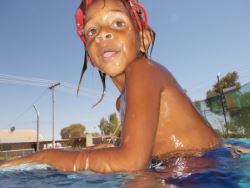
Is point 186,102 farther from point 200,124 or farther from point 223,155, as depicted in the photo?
point 223,155

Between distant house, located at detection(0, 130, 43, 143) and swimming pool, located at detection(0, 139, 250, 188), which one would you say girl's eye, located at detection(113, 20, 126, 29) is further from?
distant house, located at detection(0, 130, 43, 143)

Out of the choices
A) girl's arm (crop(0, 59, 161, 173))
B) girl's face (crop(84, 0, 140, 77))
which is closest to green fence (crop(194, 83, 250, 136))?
girl's face (crop(84, 0, 140, 77))

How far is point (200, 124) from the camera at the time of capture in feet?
8.00

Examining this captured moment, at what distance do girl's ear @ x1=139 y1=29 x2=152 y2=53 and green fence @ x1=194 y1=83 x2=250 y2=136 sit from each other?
59.5ft

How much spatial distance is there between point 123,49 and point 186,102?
0.77 meters

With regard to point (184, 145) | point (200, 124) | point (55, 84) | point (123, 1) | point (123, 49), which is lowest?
point (184, 145)

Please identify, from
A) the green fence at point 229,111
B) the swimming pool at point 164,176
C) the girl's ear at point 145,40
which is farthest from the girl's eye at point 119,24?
the green fence at point 229,111

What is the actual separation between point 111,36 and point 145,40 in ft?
1.90

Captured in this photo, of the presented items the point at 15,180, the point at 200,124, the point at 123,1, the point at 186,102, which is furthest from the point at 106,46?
the point at 15,180

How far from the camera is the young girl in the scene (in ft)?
5.76

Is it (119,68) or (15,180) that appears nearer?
(15,180)

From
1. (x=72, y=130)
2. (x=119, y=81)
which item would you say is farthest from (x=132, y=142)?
(x=72, y=130)

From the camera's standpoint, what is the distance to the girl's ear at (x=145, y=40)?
2.88 meters

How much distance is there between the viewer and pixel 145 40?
117 inches
